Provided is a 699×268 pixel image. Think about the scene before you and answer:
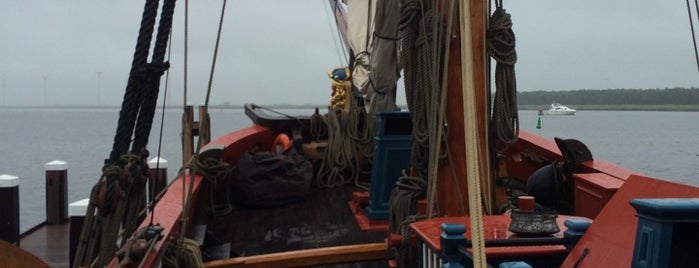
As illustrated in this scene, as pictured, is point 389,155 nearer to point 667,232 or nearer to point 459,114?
point 459,114

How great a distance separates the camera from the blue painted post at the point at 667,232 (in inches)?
55.5

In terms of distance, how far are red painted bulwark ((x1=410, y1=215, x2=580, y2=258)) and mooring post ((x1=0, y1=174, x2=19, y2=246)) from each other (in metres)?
6.06

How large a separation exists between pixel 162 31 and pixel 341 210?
10.5 ft

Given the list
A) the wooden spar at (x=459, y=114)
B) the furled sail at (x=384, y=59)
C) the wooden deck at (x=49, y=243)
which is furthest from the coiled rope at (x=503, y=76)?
the wooden deck at (x=49, y=243)

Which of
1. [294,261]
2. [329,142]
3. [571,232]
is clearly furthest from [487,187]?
[329,142]

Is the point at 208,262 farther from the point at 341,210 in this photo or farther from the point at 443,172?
the point at 341,210

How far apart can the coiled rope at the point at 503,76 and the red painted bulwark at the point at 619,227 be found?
1341 millimetres

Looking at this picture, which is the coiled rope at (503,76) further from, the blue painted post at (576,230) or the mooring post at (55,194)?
the mooring post at (55,194)

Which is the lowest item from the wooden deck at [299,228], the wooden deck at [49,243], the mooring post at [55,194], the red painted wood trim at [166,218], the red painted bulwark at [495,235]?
the wooden deck at [49,243]

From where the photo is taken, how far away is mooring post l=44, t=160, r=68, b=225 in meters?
8.86

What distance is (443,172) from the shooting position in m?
3.46

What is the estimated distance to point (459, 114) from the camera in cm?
338

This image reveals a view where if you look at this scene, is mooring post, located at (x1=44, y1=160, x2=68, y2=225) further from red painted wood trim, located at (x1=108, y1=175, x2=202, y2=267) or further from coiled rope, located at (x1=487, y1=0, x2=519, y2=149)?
coiled rope, located at (x1=487, y1=0, x2=519, y2=149)

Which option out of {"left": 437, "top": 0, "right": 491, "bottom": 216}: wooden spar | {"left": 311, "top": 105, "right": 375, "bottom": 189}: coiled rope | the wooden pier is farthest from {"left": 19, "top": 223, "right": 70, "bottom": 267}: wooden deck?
{"left": 437, "top": 0, "right": 491, "bottom": 216}: wooden spar
